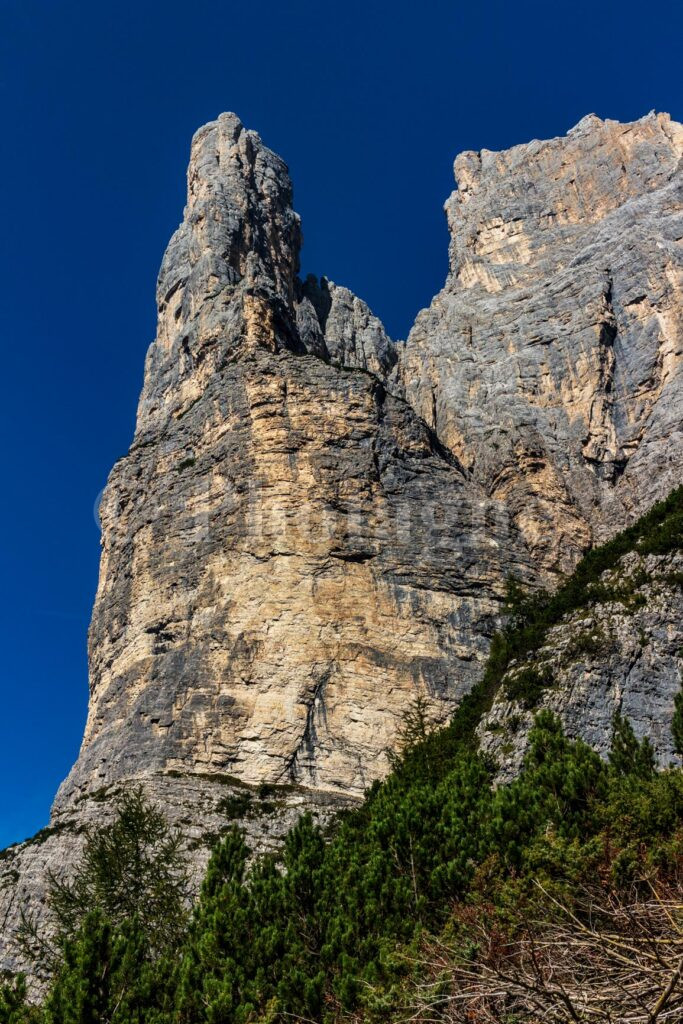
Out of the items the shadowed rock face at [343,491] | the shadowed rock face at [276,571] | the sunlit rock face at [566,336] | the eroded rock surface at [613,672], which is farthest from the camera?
the sunlit rock face at [566,336]

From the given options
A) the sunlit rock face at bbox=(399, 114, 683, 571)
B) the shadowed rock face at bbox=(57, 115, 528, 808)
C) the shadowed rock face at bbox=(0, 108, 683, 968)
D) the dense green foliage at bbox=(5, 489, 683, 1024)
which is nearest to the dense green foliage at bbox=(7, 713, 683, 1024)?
the dense green foliage at bbox=(5, 489, 683, 1024)

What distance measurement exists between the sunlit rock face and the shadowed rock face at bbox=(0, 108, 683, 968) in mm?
217

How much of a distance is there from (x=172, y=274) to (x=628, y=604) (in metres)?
49.5

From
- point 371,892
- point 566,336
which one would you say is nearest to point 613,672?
point 371,892

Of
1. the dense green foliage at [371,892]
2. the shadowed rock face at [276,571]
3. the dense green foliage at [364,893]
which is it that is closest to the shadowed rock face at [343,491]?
the shadowed rock face at [276,571]

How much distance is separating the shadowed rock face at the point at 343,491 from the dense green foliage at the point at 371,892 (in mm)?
10024

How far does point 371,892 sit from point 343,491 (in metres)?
31.1

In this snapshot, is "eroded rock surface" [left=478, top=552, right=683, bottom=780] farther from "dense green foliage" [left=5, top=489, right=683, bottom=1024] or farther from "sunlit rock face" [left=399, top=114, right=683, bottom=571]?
"sunlit rock face" [left=399, top=114, right=683, bottom=571]

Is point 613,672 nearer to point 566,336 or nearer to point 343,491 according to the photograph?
point 343,491

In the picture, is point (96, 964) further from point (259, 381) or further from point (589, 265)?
point (589, 265)

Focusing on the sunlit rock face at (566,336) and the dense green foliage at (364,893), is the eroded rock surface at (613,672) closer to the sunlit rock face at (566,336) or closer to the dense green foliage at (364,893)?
the dense green foliage at (364,893)

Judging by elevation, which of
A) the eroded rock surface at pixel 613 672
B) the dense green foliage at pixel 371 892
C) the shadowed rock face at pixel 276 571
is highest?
the shadowed rock face at pixel 276 571

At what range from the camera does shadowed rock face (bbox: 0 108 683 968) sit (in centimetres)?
3950

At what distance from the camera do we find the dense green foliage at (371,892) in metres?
15.5
